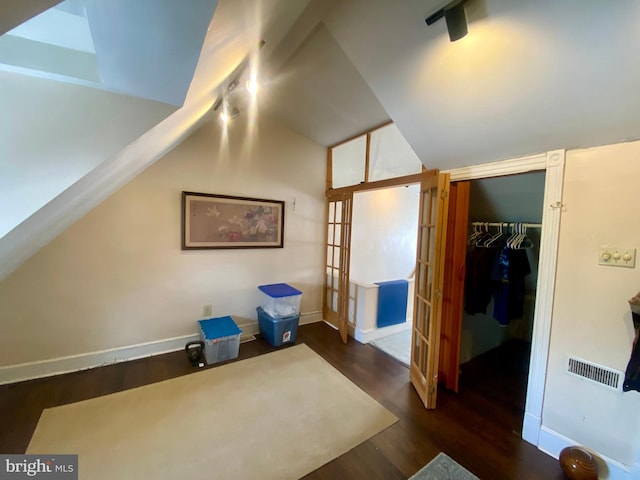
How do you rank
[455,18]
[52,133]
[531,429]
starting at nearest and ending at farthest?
[52,133], [455,18], [531,429]

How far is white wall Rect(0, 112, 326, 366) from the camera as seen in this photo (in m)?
2.28

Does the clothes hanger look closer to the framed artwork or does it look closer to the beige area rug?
the beige area rug

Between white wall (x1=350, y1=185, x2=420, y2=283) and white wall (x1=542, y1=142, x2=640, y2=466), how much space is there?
2.21m

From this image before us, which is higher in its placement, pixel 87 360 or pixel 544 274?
pixel 544 274

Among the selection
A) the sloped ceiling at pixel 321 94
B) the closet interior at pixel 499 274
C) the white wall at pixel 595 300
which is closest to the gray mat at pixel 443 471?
the white wall at pixel 595 300

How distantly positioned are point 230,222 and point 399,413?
8.42 ft

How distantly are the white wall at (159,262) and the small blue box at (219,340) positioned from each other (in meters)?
0.34

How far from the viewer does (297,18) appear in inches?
66.0

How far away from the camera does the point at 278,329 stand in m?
2.99

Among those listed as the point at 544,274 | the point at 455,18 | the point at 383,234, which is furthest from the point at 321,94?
the point at 544,274

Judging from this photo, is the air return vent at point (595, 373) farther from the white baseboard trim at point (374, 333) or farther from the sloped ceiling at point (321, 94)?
the sloped ceiling at point (321, 94)

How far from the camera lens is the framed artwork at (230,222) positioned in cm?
284

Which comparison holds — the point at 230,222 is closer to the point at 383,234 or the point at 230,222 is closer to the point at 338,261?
the point at 338,261

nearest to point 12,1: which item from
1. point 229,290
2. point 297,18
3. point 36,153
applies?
point 36,153
